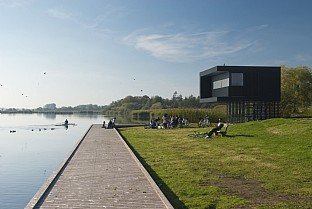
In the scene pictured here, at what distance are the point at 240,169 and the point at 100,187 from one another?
16.3ft

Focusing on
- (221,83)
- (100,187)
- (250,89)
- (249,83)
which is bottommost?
(100,187)

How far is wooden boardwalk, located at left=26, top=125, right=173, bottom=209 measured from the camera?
25.8 ft

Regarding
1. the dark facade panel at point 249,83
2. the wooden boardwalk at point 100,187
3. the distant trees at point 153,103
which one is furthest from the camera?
the distant trees at point 153,103

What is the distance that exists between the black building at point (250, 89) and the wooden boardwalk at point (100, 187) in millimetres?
21567

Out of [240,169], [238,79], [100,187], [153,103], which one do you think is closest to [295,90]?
[238,79]

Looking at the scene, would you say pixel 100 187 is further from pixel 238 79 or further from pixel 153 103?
pixel 153 103

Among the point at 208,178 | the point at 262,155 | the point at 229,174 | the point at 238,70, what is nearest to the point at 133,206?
the point at 208,178

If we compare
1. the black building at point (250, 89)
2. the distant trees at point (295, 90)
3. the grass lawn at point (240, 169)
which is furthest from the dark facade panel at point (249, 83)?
the grass lawn at point (240, 169)

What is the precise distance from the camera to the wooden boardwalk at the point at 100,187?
310 inches

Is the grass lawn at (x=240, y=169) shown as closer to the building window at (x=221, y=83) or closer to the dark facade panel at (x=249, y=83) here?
the dark facade panel at (x=249, y=83)

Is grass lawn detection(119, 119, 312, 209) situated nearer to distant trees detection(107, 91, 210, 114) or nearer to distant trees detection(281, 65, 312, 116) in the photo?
distant trees detection(281, 65, 312, 116)

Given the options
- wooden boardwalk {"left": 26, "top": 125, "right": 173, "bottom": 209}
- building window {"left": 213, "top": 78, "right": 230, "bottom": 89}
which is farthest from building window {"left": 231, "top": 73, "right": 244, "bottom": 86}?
wooden boardwalk {"left": 26, "top": 125, "right": 173, "bottom": 209}

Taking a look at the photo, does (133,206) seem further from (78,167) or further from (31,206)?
(78,167)

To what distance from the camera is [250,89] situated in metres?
34.1
